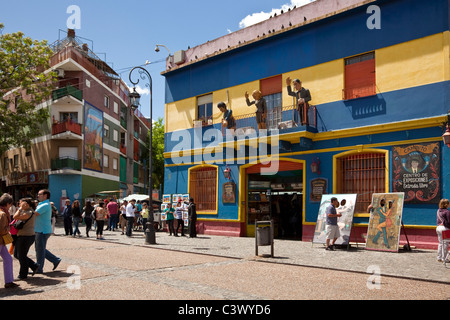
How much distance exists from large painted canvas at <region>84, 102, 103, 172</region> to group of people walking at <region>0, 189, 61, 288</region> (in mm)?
26183

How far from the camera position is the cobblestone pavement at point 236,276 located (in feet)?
21.6

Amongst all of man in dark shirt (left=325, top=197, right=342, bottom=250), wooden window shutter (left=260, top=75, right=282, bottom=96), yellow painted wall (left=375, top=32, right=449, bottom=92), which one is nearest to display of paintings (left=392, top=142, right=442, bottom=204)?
yellow painted wall (left=375, top=32, right=449, bottom=92)

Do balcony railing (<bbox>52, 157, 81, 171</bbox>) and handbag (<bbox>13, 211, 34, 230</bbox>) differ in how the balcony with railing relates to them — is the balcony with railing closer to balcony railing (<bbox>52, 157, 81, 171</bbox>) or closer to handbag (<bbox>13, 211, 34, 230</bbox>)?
balcony railing (<bbox>52, 157, 81, 171</bbox>)

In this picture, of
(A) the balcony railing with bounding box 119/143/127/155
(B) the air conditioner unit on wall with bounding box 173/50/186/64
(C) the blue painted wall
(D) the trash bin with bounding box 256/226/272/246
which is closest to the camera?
(D) the trash bin with bounding box 256/226/272/246

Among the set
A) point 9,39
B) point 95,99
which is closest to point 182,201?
point 9,39

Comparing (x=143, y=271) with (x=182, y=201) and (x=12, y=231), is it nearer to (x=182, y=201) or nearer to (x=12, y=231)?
(x=12, y=231)

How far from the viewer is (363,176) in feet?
47.0

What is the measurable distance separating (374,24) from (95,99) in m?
28.3

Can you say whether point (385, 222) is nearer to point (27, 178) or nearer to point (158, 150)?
point (27, 178)

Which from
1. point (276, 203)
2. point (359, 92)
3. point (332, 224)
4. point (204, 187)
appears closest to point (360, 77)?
point (359, 92)

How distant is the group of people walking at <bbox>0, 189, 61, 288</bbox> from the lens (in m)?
7.07

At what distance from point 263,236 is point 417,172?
555cm

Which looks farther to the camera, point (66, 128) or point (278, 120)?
point (66, 128)

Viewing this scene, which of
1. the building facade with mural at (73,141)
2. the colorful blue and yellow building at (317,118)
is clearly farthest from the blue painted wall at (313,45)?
the building facade with mural at (73,141)
